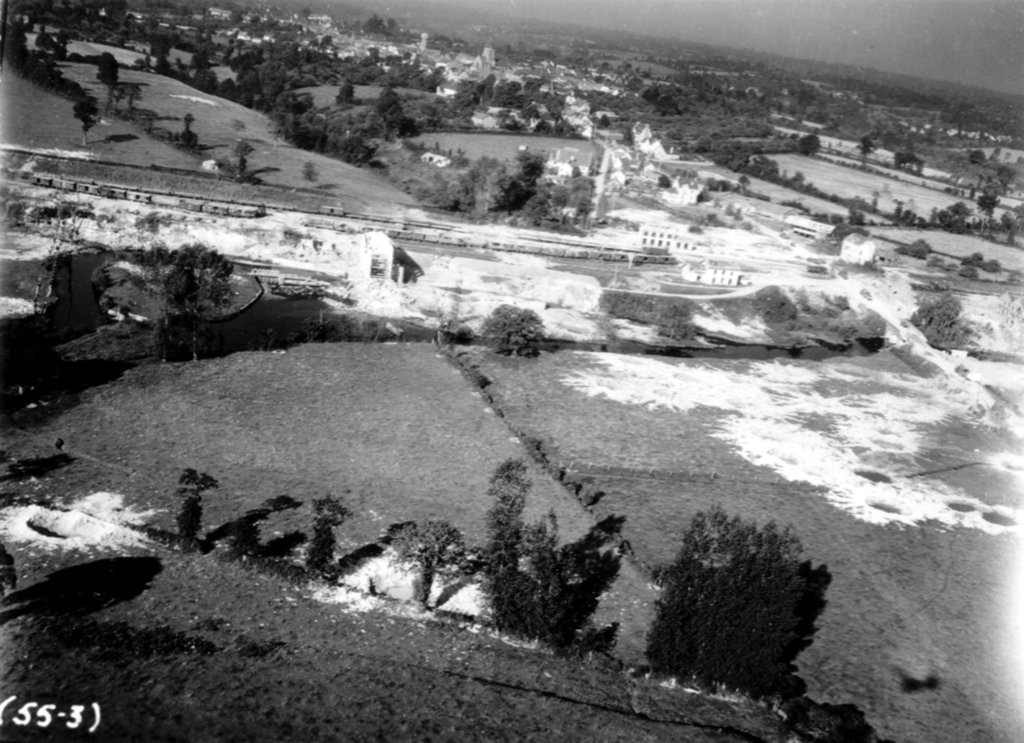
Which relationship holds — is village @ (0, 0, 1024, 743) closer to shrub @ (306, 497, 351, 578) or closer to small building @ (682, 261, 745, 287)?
shrub @ (306, 497, 351, 578)

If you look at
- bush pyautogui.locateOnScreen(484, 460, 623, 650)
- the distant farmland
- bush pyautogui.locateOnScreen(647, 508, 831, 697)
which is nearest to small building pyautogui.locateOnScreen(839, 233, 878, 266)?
the distant farmland

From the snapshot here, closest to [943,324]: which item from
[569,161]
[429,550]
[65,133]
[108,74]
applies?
[569,161]

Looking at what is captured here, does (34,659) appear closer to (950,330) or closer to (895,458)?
(895,458)

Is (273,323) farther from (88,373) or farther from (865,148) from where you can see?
(865,148)

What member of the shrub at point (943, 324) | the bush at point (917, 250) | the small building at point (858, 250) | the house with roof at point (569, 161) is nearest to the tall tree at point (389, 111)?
the house with roof at point (569, 161)

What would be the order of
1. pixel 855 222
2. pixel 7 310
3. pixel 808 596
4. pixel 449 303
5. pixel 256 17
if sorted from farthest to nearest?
pixel 256 17 < pixel 855 222 < pixel 449 303 < pixel 7 310 < pixel 808 596

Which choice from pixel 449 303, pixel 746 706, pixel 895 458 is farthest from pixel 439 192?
pixel 746 706
